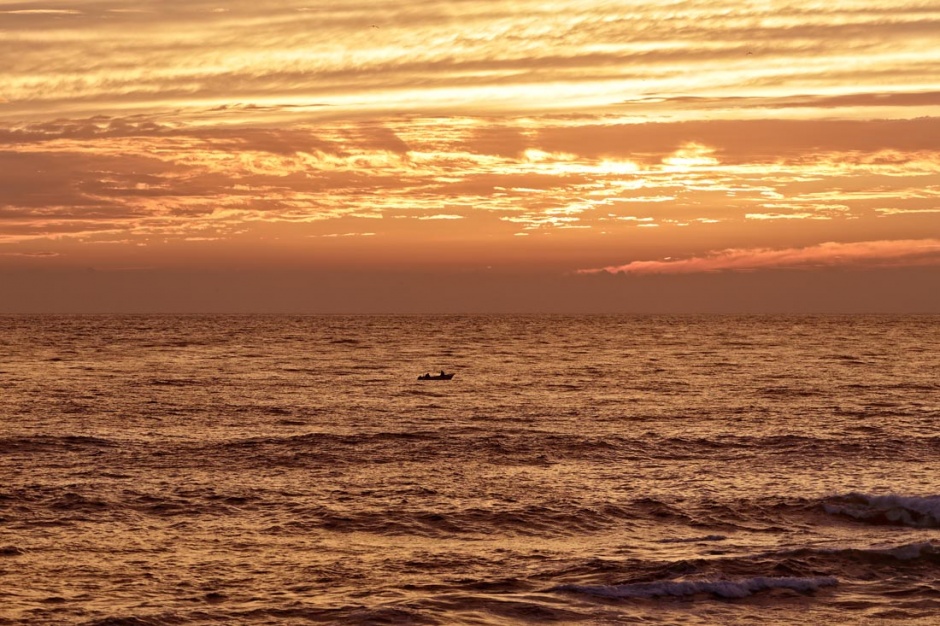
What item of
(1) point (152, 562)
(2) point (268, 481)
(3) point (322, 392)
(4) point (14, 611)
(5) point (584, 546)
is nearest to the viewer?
(4) point (14, 611)

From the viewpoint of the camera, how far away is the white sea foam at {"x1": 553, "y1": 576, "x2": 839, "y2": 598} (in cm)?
1847

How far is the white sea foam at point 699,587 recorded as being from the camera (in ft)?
60.6

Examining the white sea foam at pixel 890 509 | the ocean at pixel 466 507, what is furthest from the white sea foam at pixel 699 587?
the white sea foam at pixel 890 509

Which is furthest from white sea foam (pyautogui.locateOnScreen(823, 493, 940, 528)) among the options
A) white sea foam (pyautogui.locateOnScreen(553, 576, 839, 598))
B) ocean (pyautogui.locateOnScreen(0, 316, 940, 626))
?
white sea foam (pyautogui.locateOnScreen(553, 576, 839, 598))

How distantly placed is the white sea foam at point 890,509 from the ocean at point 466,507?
0.07m

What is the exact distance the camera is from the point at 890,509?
25156 mm

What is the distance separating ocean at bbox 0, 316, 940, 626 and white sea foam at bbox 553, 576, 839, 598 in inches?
2.2

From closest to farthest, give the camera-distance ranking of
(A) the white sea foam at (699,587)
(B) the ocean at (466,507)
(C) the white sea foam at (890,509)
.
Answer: (B) the ocean at (466,507) → (A) the white sea foam at (699,587) → (C) the white sea foam at (890,509)

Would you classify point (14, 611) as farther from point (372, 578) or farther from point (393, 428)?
point (393, 428)

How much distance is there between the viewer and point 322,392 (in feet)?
188

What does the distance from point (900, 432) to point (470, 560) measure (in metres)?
24.8

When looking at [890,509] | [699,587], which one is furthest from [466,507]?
[890,509]

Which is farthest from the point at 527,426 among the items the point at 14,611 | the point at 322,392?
the point at 14,611

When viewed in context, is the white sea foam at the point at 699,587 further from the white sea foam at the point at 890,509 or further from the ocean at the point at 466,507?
the white sea foam at the point at 890,509
